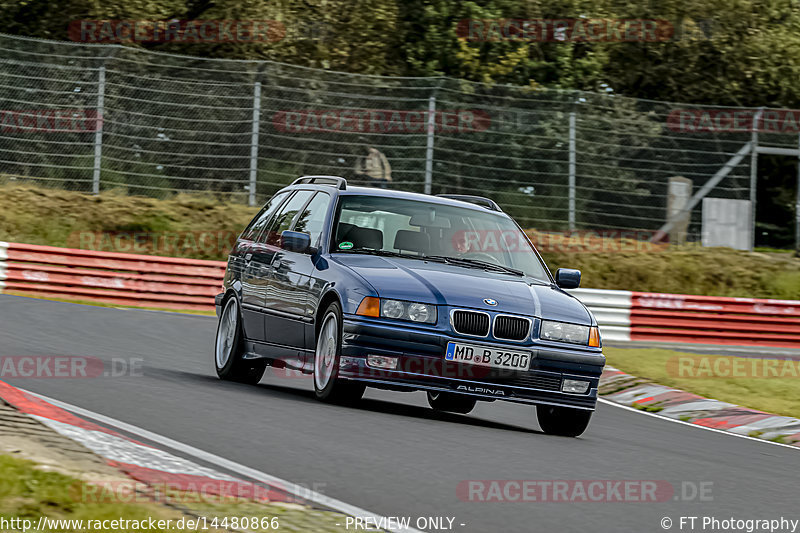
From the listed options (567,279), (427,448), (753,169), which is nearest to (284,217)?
(567,279)

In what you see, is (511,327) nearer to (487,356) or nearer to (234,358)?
(487,356)

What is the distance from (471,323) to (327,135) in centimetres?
1515

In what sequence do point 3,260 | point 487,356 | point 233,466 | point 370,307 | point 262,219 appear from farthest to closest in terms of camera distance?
point 3,260, point 262,219, point 487,356, point 370,307, point 233,466

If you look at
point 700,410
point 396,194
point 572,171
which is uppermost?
point 572,171

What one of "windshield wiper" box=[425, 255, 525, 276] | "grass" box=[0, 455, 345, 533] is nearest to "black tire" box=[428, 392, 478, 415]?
"windshield wiper" box=[425, 255, 525, 276]

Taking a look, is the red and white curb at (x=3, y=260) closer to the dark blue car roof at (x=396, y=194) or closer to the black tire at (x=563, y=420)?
the dark blue car roof at (x=396, y=194)

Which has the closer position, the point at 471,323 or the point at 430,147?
the point at 471,323

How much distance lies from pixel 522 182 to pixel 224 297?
12756 mm

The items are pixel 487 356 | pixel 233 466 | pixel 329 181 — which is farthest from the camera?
pixel 329 181

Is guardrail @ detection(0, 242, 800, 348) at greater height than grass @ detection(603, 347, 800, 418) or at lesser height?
greater

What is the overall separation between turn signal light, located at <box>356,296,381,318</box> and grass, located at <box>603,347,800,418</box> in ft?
17.6

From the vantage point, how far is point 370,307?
8.88m

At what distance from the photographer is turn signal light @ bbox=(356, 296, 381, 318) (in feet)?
29.1

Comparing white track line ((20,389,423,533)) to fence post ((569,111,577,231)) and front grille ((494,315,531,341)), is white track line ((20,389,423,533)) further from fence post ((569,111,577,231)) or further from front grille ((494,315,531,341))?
fence post ((569,111,577,231))
